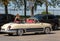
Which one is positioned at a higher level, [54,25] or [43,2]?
[43,2]

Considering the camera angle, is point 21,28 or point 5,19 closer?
point 21,28

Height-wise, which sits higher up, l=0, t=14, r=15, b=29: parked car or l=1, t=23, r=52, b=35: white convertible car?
l=0, t=14, r=15, b=29: parked car

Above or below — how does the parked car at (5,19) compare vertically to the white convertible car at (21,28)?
above

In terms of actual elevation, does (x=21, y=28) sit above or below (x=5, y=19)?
below

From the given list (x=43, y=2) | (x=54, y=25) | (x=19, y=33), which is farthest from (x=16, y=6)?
(x=19, y=33)

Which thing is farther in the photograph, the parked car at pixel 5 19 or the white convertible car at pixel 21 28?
the parked car at pixel 5 19

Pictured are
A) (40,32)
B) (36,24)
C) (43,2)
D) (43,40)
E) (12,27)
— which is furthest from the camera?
(43,2)

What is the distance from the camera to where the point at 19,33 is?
2225 centimetres

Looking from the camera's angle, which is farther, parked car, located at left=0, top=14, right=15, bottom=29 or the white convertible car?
parked car, located at left=0, top=14, right=15, bottom=29

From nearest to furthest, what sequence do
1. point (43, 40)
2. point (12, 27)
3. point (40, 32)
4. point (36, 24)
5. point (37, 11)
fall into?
point (43, 40)
point (12, 27)
point (36, 24)
point (40, 32)
point (37, 11)

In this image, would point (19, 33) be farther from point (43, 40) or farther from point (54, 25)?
point (54, 25)

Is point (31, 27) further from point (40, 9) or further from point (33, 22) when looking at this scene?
point (40, 9)

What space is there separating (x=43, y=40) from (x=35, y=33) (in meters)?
6.92

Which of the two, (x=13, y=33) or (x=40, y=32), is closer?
(x=13, y=33)
